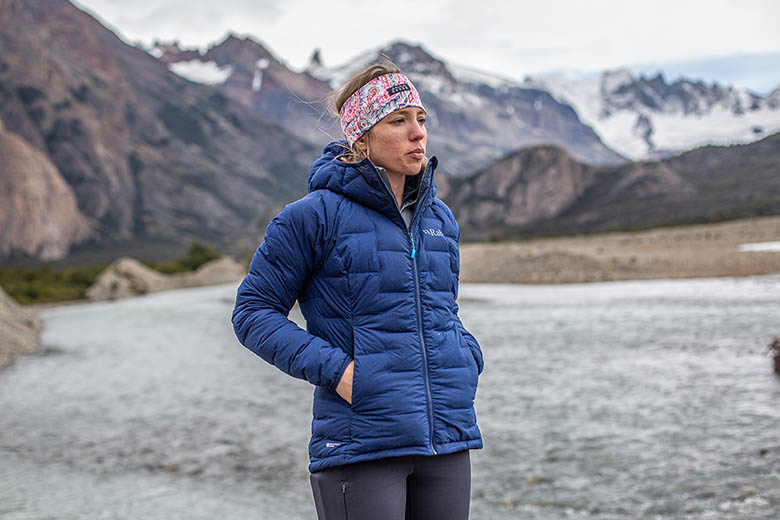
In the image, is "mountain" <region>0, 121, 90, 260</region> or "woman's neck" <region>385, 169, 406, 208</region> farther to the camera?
"mountain" <region>0, 121, 90, 260</region>

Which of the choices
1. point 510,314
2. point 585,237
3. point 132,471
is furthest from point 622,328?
point 585,237

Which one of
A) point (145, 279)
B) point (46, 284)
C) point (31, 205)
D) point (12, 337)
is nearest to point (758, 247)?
point (12, 337)

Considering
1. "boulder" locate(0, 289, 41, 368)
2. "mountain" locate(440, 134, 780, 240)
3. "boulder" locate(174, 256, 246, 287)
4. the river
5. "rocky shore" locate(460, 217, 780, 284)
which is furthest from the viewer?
"mountain" locate(440, 134, 780, 240)

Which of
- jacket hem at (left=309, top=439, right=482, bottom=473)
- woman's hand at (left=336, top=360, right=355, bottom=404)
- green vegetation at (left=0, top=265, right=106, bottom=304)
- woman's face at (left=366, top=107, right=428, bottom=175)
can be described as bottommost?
green vegetation at (left=0, top=265, right=106, bottom=304)

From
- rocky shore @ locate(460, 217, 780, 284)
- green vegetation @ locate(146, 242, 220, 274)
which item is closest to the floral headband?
rocky shore @ locate(460, 217, 780, 284)

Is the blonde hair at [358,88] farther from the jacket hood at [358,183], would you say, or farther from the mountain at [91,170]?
the mountain at [91,170]

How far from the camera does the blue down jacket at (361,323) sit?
7.02ft

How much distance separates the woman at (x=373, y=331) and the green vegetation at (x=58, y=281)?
44.6 m

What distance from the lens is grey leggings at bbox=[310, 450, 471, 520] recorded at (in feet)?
7.02

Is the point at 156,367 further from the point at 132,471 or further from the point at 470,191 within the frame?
the point at 470,191

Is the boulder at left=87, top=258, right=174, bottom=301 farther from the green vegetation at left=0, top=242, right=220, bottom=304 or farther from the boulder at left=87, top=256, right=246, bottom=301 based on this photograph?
the green vegetation at left=0, top=242, right=220, bottom=304

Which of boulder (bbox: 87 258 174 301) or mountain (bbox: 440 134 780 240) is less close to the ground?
mountain (bbox: 440 134 780 240)

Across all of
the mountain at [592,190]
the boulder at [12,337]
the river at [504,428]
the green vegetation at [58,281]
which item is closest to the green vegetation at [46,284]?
the green vegetation at [58,281]

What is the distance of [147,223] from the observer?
142250mm
